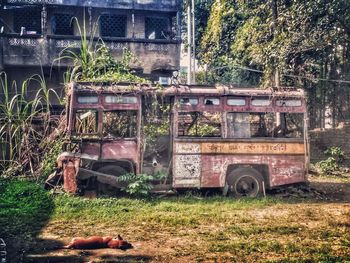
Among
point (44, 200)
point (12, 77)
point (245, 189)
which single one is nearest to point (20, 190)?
point (44, 200)

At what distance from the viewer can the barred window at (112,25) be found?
62.0ft

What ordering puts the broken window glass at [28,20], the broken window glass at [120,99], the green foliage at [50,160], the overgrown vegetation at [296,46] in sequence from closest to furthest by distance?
the broken window glass at [120,99]
the green foliage at [50,160]
the overgrown vegetation at [296,46]
the broken window glass at [28,20]

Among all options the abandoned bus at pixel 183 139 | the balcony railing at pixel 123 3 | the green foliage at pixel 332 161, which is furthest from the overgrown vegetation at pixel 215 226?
the balcony railing at pixel 123 3

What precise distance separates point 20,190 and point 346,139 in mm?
12017

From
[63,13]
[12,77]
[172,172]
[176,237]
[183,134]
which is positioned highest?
[63,13]

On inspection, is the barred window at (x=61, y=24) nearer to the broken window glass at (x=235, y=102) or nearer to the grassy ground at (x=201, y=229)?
the broken window glass at (x=235, y=102)

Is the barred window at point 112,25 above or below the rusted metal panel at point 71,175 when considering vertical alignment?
above

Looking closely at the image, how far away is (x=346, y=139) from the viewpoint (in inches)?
587

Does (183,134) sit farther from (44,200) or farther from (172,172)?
(44,200)

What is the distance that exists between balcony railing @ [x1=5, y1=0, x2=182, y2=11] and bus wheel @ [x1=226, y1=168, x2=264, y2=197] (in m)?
11.9

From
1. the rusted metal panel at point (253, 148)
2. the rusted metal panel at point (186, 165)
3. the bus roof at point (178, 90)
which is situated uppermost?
the bus roof at point (178, 90)

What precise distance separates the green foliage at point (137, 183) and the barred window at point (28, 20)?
39.7 ft

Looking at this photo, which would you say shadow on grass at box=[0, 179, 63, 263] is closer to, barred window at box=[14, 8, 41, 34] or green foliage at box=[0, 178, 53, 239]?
green foliage at box=[0, 178, 53, 239]

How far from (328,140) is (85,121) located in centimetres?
1039
